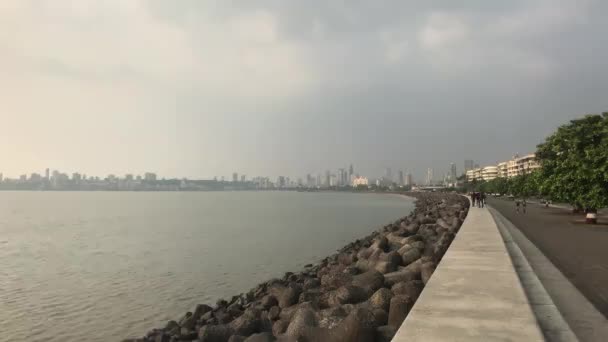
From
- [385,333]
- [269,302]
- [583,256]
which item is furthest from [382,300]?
[583,256]

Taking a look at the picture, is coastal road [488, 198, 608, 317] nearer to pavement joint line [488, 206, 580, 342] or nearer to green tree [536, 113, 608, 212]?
pavement joint line [488, 206, 580, 342]

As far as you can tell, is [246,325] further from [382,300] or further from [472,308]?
[472,308]

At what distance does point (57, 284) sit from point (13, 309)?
385cm

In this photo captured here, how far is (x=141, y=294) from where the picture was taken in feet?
50.0

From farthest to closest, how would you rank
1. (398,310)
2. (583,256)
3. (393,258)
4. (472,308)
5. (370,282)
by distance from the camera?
(583,256), (393,258), (370,282), (398,310), (472,308)

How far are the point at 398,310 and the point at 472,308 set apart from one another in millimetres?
1414

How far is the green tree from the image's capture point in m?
22.2

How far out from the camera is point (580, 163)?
23.8 metres

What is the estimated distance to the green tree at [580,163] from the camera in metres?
22.2

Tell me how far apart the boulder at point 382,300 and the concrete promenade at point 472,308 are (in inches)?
32.3

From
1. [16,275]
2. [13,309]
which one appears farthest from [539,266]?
[16,275]

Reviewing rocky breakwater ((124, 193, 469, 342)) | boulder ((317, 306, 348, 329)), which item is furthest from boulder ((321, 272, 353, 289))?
boulder ((317, 306, 348, 329))

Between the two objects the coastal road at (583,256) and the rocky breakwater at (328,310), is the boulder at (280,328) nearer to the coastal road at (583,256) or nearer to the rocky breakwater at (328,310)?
the rocky breakwater at (328,310)

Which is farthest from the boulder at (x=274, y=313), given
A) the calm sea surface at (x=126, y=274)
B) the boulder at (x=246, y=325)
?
the calm sea surface at (x=126, y=274)
